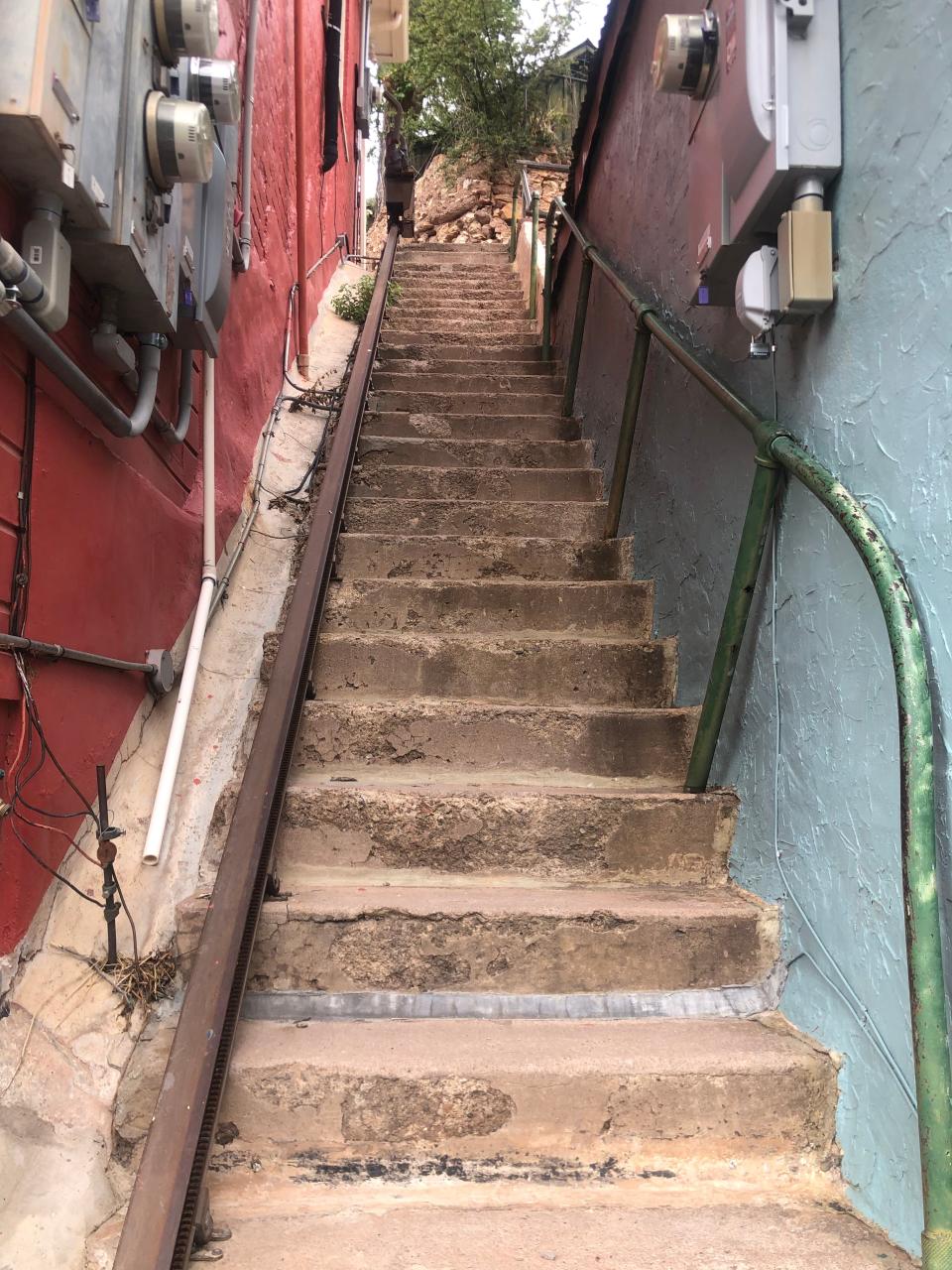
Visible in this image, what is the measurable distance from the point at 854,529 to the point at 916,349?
10.9 inches

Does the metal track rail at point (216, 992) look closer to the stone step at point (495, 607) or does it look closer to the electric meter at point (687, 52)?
the stone step at point (495, 607)

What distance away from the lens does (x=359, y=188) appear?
901cm

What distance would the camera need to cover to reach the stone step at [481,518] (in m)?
3.04

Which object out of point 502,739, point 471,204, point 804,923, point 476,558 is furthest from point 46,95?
point 471,204

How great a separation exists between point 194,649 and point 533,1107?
1455 mm

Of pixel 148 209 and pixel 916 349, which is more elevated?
pixel 148 209

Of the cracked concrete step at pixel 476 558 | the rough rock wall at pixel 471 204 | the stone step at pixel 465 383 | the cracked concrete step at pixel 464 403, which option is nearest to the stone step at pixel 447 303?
the stone step at pixel 465 383

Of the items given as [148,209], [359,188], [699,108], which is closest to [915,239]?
[699,108]

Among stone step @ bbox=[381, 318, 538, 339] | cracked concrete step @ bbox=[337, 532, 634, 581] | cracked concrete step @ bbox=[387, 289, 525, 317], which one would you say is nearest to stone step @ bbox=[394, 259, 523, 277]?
A: cracked concrete step @ bbox=[387, 289, 525, 317]

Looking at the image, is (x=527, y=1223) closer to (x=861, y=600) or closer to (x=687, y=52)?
(x=861, y=600)

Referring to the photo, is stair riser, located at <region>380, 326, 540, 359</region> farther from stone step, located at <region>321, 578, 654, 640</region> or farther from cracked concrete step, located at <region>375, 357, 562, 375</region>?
stone step, located at <region>321, 578, 654, 640</region>

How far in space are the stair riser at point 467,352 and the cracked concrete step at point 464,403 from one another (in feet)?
2.26

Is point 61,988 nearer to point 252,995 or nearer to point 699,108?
point 252,995

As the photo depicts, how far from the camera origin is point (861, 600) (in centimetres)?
134
